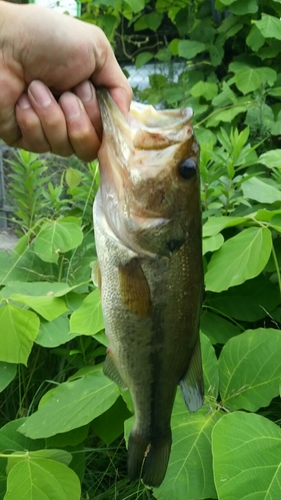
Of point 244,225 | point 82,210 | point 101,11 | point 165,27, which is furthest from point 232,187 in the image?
point 165,27

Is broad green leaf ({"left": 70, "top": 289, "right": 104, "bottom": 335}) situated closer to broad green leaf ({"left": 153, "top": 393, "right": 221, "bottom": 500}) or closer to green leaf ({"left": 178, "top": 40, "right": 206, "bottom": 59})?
broad green leaf ({"left": 153, "top": 393, "right": 221, "bottom": 500})

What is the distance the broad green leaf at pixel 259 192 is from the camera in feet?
6.09

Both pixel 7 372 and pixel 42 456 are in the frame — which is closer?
pixel 42 456

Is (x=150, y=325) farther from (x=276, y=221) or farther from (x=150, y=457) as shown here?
(x=276, y=221)

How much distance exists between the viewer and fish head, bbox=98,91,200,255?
3.19 feet

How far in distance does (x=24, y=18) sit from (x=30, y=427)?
1.06 m

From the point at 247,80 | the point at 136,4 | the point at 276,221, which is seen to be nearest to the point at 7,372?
the point at 276,221

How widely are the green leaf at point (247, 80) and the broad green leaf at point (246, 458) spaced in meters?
2.39

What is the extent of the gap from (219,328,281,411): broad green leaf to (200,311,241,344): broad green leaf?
0.90ft

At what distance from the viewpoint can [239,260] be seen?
1600 mm

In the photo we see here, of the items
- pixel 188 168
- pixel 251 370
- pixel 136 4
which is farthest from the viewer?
pixel 136 4

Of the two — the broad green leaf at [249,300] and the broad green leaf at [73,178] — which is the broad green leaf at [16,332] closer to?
the broad green leaf at [249,300]

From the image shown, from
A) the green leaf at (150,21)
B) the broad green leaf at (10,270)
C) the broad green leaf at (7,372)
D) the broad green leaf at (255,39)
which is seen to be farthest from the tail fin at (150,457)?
the green leaf at (150,21)

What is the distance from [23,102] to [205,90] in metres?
2.42
